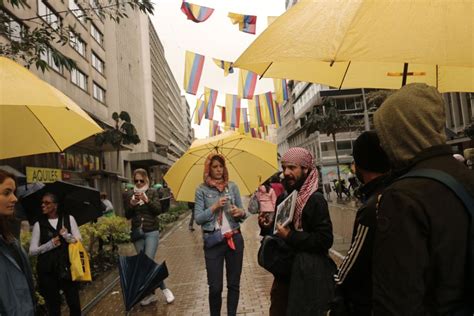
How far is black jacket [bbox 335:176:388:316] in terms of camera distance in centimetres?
188

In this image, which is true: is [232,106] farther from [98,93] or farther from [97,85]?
[98,93]

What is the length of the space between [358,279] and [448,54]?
3.65ft

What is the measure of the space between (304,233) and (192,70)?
10.6 metres

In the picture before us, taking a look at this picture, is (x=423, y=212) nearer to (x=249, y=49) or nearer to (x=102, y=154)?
(x=249, y=49)

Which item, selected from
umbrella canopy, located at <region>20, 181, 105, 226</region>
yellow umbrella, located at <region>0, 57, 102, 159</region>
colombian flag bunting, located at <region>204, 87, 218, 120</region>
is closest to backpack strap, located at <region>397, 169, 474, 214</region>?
yellow umbrella, located at <region>0, 57, 102, 159</region>

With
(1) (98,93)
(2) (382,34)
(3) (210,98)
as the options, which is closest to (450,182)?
(2) (382,34)

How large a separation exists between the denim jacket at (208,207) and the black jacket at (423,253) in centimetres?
313

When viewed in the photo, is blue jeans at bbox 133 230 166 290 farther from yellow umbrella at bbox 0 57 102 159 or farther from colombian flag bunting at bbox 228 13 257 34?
colombian flag bunting at bbox 228 13 257 34

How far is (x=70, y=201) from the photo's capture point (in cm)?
496

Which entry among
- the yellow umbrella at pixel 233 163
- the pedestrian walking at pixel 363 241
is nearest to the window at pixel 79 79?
the yellow umbrella at pixel 233 163

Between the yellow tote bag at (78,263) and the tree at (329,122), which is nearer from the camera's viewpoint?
the yellow tote bag at (78,263)

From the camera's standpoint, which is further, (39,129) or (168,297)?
(168,297)

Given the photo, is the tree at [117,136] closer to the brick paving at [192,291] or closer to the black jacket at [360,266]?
the brick paving at [192,291]

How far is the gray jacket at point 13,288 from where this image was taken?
2455 millimetres
